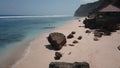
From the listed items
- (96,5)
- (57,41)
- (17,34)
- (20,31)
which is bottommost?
(96,5)

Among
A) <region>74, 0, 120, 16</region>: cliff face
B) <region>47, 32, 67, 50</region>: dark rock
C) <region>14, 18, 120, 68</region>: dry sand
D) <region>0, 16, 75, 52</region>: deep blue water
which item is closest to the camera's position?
<region>14, 18, 120, 68</region>: dry sand

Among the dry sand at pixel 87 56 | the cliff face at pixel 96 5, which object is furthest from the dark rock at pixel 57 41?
the cliff face at pixel 96 5

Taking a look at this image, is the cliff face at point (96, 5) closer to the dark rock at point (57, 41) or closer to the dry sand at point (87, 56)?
the dry sand at point (87, 56)

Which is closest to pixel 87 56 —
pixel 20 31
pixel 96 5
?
pixel 20 31

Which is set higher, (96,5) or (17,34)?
(17,34)

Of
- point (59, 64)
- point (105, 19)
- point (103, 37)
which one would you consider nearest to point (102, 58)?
point (59, 64)

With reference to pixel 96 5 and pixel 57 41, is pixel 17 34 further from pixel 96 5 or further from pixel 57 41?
pixel 96 5

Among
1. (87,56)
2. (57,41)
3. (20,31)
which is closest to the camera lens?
(87,56)

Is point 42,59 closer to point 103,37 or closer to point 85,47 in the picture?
point 85,47

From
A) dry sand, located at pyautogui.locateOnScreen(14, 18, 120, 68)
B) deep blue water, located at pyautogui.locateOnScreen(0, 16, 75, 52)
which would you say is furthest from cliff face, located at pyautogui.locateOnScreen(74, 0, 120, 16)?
dry sand, located at pyautogui.locateOnScreen(14, 18, 120, 68)

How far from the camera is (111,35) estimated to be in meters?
20.1

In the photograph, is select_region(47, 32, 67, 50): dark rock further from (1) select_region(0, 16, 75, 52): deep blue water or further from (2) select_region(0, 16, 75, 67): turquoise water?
(1) select_region(0, 16, 75, 52): deep blue water

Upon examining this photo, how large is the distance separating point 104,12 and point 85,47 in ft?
35.8

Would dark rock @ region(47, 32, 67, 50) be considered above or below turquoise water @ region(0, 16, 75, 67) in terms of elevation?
above
